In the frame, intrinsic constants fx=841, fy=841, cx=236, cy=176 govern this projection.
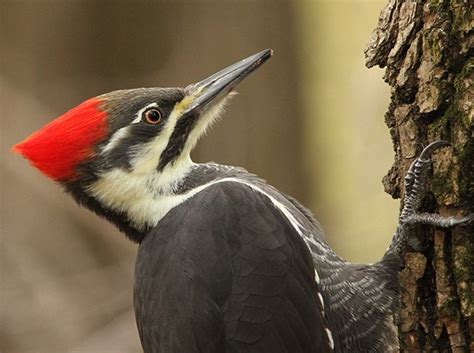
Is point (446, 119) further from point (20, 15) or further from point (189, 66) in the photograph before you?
point (20, 15)

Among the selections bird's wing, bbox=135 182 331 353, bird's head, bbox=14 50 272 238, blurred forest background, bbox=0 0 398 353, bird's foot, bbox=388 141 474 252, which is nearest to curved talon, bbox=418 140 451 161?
bird's foot, bbox=388 141 474 252

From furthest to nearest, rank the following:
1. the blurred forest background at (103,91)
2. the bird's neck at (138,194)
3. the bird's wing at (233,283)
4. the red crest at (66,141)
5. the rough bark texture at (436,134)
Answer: the blurred forest background at (103,91) < the bird's neck at (138,194) < the red crest at (66,141) < the bird's wing at (233,283) < the rough bark texture at (436,134)

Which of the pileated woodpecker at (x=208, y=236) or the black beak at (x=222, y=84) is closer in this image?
the pileated woodpecker at (x=208, y=236)

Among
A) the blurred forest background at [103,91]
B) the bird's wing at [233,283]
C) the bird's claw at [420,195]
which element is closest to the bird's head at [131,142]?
the bird's wing at [233,283]

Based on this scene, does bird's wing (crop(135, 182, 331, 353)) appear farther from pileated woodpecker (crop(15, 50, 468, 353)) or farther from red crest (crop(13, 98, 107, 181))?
red crest (crop(13, 98, 107, 181))

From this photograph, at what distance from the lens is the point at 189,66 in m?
5.66

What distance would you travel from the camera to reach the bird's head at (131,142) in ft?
11.5

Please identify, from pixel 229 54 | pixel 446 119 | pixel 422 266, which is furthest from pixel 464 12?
pixel 229 54

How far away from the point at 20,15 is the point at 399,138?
360 centimetres

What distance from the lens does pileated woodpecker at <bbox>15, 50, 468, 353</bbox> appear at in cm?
316

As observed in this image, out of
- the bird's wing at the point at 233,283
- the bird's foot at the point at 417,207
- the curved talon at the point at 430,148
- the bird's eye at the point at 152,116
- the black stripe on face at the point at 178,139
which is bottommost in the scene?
the bird's wing at the point at 233,283

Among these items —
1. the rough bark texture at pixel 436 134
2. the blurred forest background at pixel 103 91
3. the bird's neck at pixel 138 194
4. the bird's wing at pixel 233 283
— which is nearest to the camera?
the rough bark texture at pixel 436 134

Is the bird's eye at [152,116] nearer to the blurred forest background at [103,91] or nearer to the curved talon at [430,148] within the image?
the curved talon at [430,148]

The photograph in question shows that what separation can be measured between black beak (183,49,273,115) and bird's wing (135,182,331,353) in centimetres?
54
